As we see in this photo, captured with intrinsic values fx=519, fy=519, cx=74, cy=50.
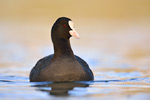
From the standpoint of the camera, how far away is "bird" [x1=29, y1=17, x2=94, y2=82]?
9516mm

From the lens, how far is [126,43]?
740 inches

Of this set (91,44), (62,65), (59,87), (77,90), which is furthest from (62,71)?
(91,44)

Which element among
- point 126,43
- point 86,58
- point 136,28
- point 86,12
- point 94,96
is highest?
point 86,12

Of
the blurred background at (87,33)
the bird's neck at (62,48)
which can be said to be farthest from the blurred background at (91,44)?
the bird's neck at (62,48)

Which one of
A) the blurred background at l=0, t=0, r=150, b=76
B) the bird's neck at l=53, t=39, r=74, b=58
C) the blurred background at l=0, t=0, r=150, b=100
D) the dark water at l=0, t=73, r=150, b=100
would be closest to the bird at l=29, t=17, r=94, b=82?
the bird's neck at l=53, t=39, r=74, b=58

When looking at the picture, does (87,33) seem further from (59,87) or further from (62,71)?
(59,87)

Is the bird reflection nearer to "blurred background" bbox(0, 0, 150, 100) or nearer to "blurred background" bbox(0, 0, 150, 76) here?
"blurred background" bbox(0, 0, 150, 100)

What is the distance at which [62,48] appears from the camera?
9.97 m

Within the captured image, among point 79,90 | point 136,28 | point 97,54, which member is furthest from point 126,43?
point 79,90

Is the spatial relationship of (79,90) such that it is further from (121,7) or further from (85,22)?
(121,7)

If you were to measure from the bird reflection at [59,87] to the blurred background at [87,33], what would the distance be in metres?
2.50

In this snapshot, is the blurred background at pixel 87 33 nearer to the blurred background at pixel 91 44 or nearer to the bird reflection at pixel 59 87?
the blurred background at pixel 91 44

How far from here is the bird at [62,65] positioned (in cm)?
952

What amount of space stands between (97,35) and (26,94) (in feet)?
46.4
